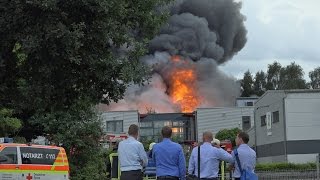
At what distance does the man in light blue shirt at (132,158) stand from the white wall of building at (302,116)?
3431cm

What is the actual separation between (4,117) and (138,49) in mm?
6899

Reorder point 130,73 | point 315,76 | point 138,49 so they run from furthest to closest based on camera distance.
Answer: point 315,76, point 138,49, point 130,73

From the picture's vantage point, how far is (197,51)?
271ft

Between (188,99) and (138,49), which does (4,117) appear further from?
(188,99)

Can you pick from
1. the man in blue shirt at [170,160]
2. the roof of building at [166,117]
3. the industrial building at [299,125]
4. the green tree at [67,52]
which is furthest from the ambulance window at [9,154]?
the roof of building at [166,117]

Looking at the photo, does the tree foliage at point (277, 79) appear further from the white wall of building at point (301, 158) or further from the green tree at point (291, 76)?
the white wall of building at point (301, 158)

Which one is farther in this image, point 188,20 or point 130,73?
point 188,20

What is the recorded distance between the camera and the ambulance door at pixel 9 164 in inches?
569

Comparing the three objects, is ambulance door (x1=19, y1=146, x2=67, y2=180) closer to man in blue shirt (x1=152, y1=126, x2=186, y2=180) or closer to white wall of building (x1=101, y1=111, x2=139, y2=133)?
man in blue shirt (x1=152, y1=126, x2=186, y2=180)

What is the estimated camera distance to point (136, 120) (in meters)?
64.2

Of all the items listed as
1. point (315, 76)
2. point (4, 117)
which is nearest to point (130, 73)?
point (4, 117)

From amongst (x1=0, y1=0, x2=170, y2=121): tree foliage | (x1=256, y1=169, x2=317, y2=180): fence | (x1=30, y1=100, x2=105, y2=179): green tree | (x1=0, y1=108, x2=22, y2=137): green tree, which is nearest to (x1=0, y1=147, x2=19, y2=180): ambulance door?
(x1=0, y1=108, x2=22, y2=137): green tree

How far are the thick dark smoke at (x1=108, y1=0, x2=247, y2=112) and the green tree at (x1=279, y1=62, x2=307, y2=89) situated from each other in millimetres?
15710

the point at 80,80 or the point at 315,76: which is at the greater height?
the point at 315,76
